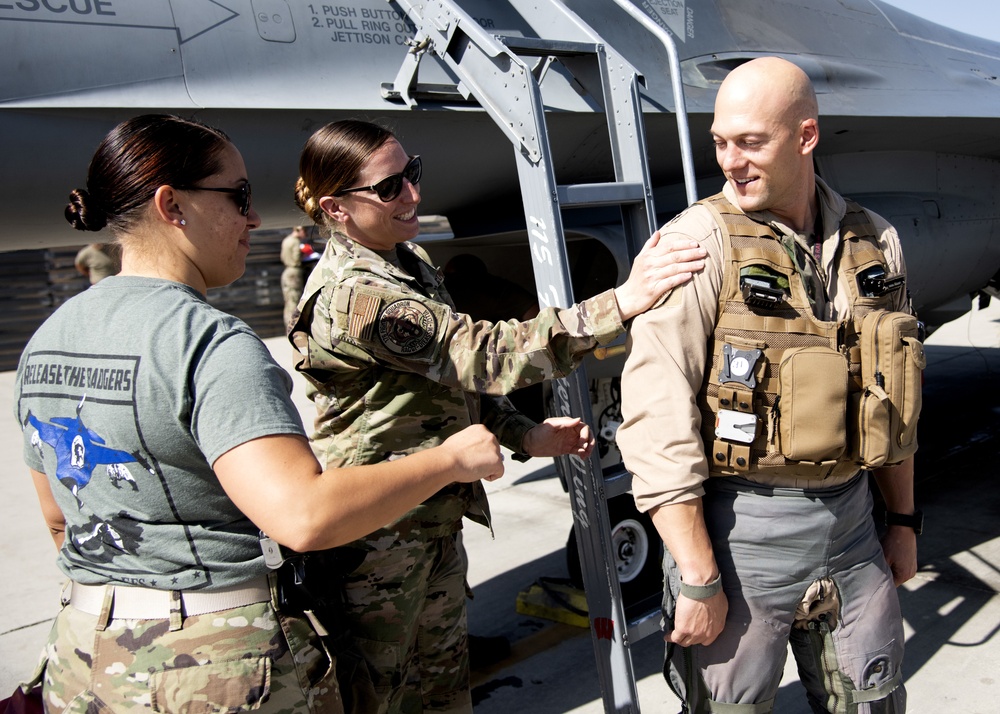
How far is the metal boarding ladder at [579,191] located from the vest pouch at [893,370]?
89 cm

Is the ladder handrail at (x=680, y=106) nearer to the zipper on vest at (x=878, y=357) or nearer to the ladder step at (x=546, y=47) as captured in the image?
the ladder step at (x=546, y=47)

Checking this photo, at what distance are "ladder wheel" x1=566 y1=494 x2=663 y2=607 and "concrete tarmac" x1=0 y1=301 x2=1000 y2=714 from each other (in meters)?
0.28

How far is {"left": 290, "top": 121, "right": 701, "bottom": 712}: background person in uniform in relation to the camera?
6.39 feet

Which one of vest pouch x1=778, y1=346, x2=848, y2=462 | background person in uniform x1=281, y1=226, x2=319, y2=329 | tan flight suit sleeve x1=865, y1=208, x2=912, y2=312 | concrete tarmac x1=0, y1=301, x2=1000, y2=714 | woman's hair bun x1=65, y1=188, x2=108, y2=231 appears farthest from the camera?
background person in uniform x1=281, y1=226, x2=319, y2=329

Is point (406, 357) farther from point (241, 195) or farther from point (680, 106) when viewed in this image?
point (680, 106)

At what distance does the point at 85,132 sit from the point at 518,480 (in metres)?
4.12

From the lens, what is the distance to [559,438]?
2.28m

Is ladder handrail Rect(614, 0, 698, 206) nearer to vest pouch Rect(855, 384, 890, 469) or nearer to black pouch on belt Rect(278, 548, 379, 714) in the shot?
vest pouch Rect(855, 384, 890, 469)

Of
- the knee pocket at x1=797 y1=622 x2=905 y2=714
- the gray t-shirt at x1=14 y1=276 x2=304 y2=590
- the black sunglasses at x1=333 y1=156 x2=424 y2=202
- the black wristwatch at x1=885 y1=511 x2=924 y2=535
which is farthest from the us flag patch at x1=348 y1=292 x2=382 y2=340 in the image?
the black wristwatch at x1=885 y1=511 x2=924 y2=535

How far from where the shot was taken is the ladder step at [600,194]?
2600 millimetres

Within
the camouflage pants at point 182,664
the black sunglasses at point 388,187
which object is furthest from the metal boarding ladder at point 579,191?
the camouflage pants at point 182,664

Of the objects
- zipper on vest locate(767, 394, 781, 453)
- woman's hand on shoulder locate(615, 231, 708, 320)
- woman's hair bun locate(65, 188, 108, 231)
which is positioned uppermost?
woman's hair bun locate(65, 188, 108, 231)

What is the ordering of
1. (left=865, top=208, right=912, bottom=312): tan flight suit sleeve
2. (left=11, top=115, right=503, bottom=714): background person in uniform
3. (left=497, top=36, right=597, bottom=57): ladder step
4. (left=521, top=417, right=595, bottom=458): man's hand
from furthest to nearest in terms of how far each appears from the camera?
(left=497, top=36, right=597, bottom=57): ladder step < (left=521, top=417, right=595, bottom=458): man's hand < (left=865, top=208, right=912, bottom=312): tan flight suit sleeve < (left=11, top=115, right=503, bottom=714): background person in uniform

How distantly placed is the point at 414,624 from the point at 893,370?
4.20 feet
